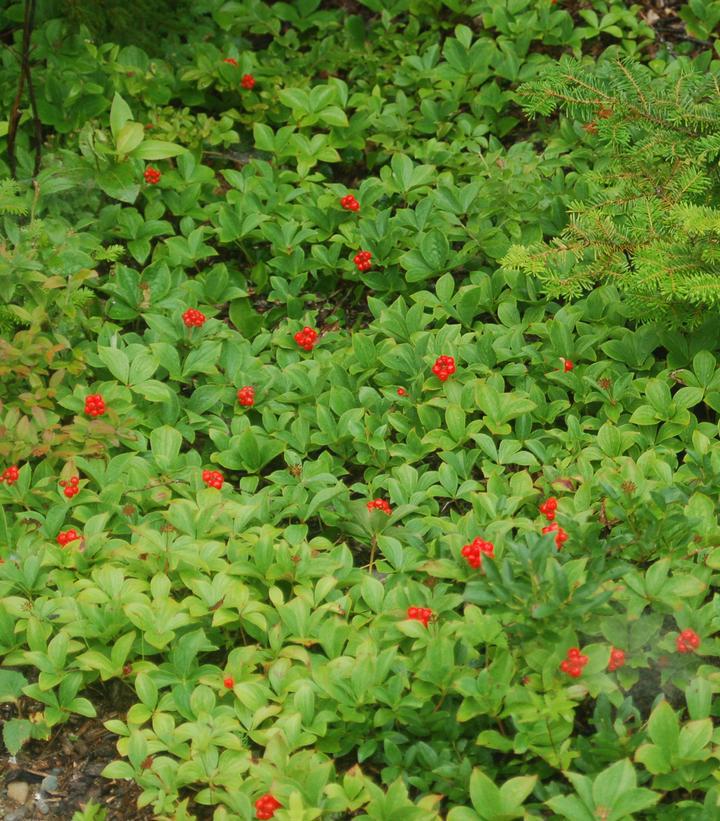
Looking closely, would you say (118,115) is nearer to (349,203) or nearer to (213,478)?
(349,203)

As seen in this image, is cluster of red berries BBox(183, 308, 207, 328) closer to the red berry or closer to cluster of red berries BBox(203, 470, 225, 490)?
cluster of red berries BBox(203, 470, 225, 490)

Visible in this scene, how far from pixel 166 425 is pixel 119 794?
1407 mm

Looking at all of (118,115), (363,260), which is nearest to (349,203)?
(363,260)

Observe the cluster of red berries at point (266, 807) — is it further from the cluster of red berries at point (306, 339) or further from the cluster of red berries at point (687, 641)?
the cluster of red berries at point (306, 339)

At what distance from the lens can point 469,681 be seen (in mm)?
2805

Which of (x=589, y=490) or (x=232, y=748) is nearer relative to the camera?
(x=232, y=748)

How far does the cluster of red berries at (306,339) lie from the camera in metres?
4.26

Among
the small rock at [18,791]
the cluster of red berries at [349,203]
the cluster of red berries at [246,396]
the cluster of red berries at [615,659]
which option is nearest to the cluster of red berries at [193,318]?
the cluster of red berries at [246,396]

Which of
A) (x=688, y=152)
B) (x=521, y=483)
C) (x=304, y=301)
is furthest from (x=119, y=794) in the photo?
(x=688, y=152)

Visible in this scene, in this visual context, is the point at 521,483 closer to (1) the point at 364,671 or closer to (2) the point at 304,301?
(1) the point at 364,671

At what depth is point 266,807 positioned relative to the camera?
2.68 m

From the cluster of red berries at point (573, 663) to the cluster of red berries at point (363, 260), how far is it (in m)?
2.26

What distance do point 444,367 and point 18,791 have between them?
2083 mm

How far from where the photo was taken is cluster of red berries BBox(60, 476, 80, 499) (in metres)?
3.58
